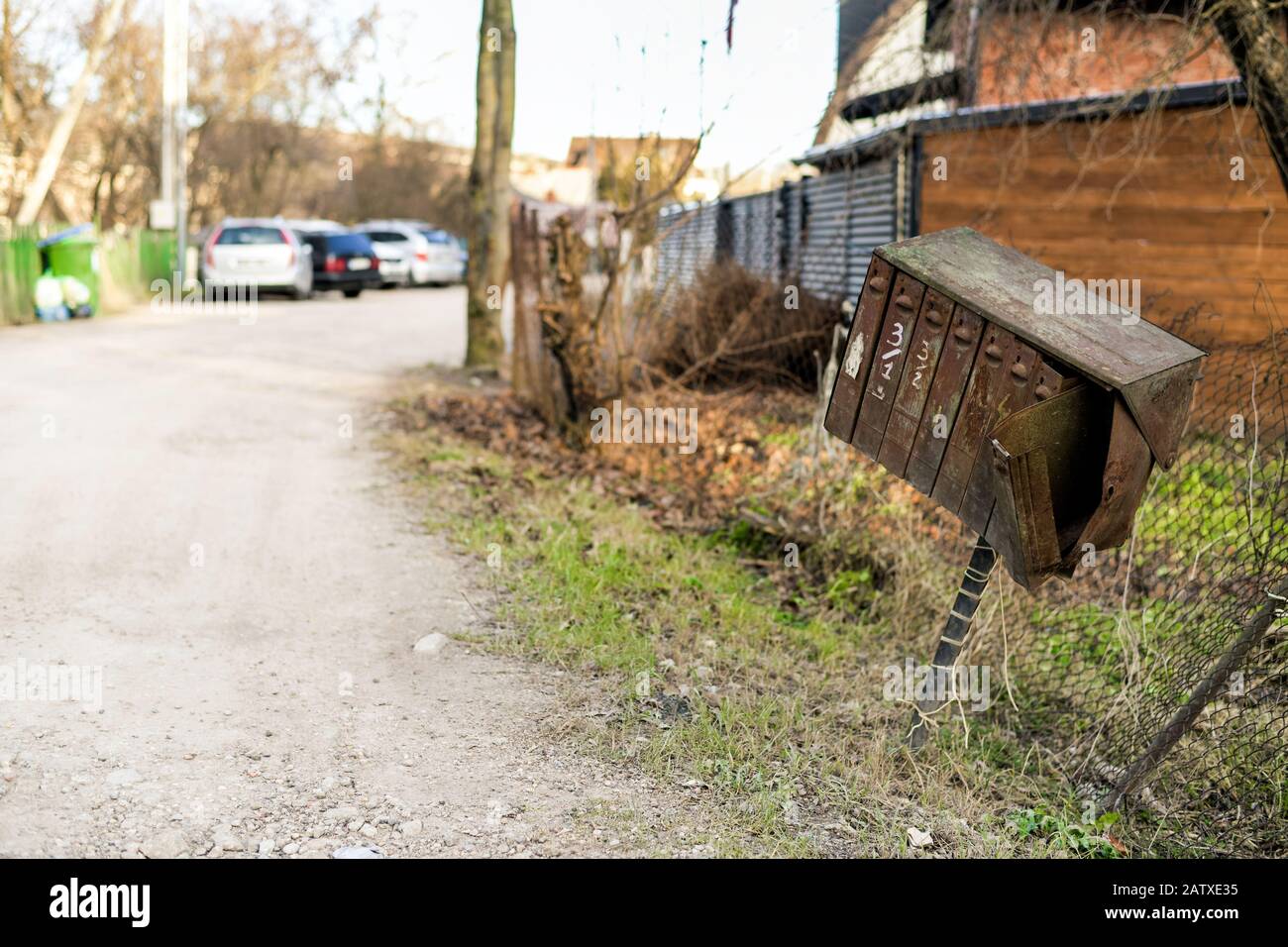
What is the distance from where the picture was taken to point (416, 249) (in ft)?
115

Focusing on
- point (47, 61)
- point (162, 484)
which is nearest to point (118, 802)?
point (162, 484)

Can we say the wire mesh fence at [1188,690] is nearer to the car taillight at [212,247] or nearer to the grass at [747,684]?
the grass at [747,684]

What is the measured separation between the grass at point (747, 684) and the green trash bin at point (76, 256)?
43.7ft

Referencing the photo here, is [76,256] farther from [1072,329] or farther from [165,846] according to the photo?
[1072,329]

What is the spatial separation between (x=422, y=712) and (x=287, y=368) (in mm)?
10366

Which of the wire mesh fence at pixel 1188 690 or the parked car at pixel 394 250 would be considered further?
the parked car at pixel 394 250

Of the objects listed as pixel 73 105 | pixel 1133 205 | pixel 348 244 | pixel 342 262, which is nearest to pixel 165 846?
pixel 1133 205

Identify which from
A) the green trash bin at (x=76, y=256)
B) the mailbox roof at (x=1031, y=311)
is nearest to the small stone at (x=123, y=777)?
the mailbox roof at (x=1031, y=311)

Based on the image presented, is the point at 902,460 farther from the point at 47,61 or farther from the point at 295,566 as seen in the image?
the point at 47,61

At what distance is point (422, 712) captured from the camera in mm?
5082

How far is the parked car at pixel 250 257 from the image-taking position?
1048 inches

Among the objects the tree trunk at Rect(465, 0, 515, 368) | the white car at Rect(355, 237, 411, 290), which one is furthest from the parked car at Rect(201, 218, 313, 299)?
the tree trunk at Rect(465, 0, 515, 368)

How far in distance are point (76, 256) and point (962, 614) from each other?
18.1 meters

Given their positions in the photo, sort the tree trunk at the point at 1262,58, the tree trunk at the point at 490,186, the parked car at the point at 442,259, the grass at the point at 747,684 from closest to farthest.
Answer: the grass at the point at 747,684 < the tree trunk at the point at 1262,58 < the tree trunk at the point at 490,186 < the parked car at the point at 442,259
